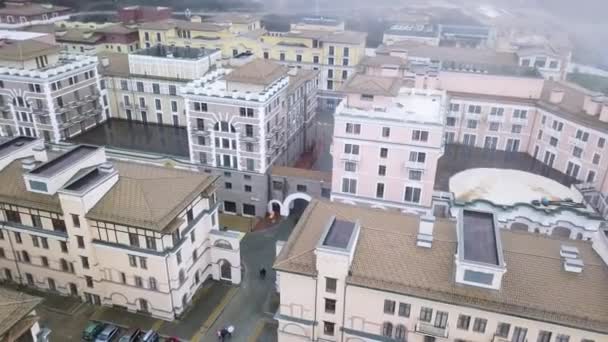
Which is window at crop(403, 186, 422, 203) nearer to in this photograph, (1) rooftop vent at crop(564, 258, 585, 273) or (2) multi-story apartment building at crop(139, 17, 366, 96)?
(1) rooftop vent at crop(564, 258, 585, 273)

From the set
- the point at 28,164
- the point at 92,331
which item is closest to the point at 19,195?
the point at 28,164

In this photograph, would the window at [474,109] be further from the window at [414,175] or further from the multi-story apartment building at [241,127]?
the multi-story apartment building at [241,127]

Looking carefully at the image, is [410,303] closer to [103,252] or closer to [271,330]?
[271,330]

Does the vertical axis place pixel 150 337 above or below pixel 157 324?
above

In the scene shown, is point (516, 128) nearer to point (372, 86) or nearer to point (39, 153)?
point (372, 86)

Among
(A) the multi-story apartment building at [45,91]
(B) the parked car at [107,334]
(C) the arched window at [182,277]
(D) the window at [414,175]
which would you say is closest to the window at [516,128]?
(D) the window at [414,175]

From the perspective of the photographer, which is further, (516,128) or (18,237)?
(516,128)
